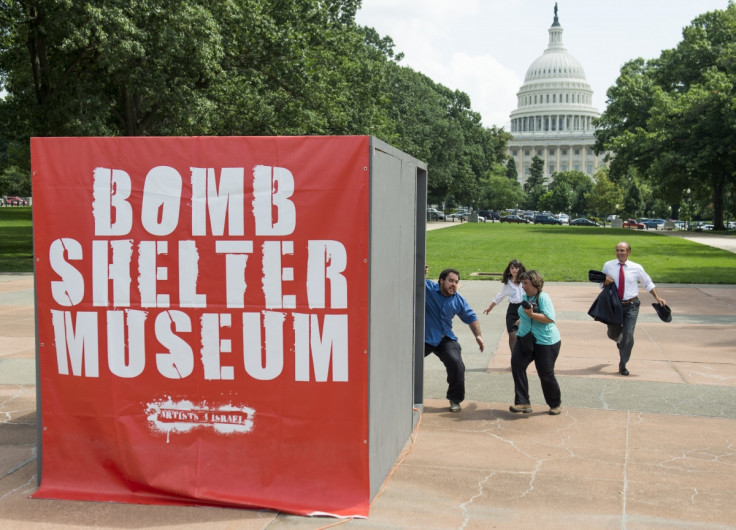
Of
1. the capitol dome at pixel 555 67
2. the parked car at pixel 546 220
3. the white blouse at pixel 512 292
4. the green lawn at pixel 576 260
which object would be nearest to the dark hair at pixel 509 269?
the white blouse at pixel 512 292

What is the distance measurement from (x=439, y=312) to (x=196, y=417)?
2929 millimetres

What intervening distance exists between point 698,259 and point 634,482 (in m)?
25.9

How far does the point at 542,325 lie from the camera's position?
7.86 metres

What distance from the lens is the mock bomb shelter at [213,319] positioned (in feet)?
18.0

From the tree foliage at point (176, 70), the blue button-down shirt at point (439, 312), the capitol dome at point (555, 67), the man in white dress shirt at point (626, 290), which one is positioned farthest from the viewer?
the capitol dome at point (555, 67)

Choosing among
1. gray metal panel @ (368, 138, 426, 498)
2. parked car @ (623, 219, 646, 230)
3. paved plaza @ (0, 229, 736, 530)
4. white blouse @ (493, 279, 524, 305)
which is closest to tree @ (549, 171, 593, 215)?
parked car @ (623, 219, 646, 230)

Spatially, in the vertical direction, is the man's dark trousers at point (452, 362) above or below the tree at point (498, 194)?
below

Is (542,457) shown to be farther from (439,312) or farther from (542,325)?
(439,312)

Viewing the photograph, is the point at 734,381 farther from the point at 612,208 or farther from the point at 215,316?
the point at 612,208

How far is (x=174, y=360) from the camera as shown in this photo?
5.69 meters

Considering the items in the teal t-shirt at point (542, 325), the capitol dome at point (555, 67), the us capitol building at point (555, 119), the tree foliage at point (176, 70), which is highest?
the capitol dome at point (555, 67)

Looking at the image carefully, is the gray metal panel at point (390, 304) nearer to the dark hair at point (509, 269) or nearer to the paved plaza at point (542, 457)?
the paved plaza at point (542, 457)

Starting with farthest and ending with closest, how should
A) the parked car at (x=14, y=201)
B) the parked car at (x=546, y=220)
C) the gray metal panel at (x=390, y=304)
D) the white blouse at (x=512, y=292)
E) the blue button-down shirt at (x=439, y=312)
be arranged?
the parked car at (x=14, y=201), the parked car at (x=546, y=220), the white blouse at (x=512, y=292), the blue button-down shirt at (x=439, y=312), the gray metal panel at (x=390, y=304)

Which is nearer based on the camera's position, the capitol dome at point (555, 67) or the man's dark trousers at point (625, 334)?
the man's dark trousers at point (625, 334)
